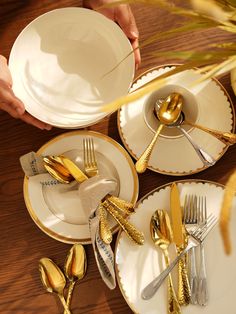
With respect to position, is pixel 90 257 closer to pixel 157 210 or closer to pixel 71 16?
pixel 157 210

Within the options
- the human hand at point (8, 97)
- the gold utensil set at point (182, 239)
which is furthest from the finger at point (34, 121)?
the gold utensil set at point (182, 239)

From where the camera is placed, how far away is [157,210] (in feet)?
2.36

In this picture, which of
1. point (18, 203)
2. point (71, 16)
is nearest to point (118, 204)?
point (18, 203)

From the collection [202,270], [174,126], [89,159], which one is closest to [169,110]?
[174,126]

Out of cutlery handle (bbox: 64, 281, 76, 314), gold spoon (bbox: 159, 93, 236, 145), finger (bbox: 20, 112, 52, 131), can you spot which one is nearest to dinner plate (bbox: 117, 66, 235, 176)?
gold spoon (bbox: 159, 93, 236, 145)

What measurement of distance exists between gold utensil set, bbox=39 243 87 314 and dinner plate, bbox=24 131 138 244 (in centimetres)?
2

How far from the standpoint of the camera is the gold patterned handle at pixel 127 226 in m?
0.70

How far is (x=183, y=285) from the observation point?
688mm

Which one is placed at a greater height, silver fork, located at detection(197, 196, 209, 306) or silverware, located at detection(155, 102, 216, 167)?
silverware, located at detection(155, 102, 216, 167)

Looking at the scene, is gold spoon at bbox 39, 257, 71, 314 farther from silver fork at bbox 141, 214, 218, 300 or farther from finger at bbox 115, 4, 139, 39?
finger at bbox 115, 4, 139, 39

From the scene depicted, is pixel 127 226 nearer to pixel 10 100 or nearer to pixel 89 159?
pixel 89 159

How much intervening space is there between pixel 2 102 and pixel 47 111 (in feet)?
0.24

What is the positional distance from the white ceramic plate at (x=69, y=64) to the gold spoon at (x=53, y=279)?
25 centimetres

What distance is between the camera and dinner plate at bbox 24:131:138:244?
0.73 metres
